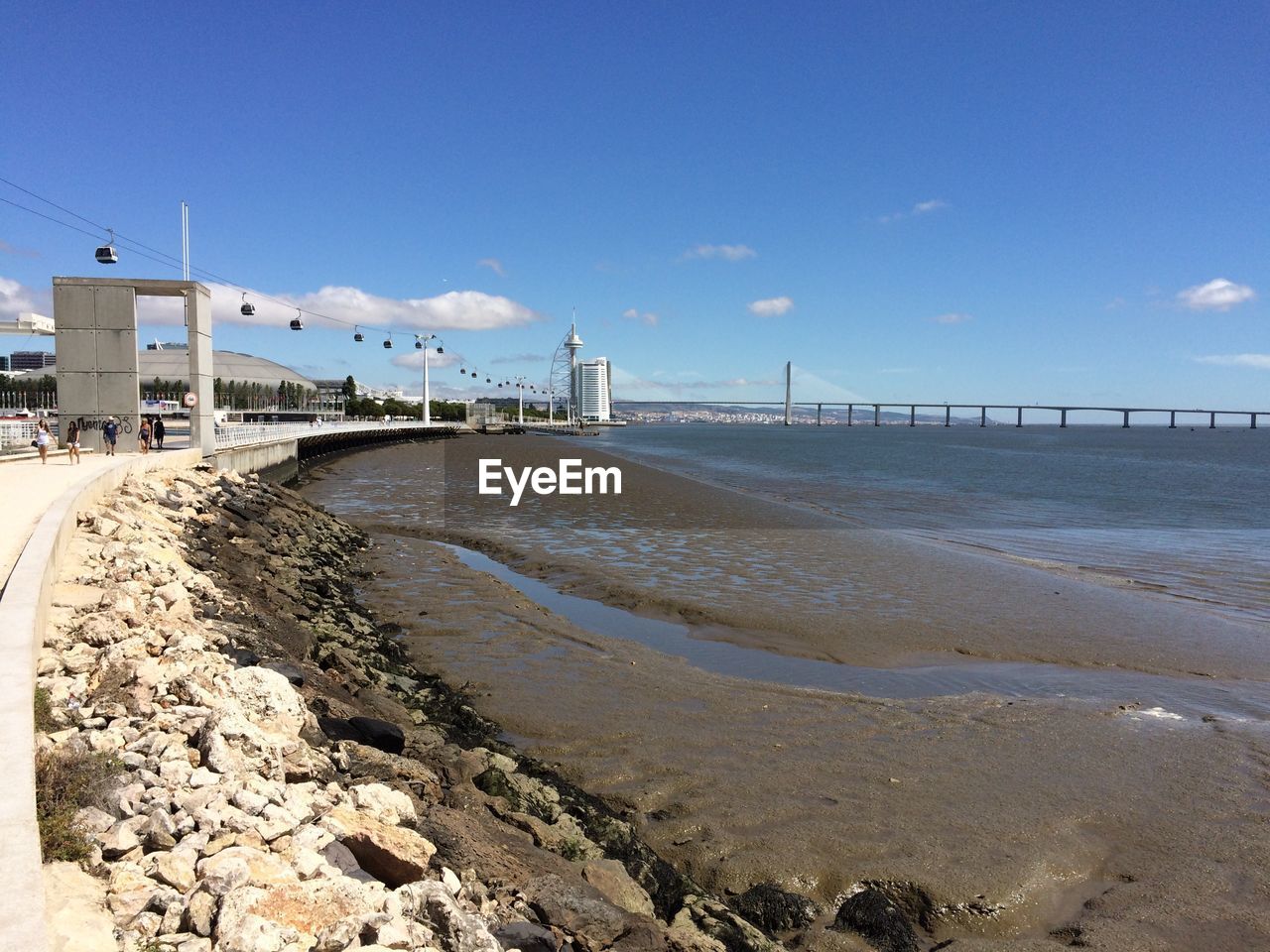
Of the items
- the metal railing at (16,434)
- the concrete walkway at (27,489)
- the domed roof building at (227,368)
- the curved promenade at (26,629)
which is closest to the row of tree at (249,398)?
the domed roof building at (227,368)

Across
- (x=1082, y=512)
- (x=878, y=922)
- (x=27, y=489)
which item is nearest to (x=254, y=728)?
(x=878, y=922)

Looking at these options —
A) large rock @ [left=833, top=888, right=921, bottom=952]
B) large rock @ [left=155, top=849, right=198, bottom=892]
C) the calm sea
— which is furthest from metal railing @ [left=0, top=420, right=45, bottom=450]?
large rock @ [left=833, top=888, right=921, bottom=952]

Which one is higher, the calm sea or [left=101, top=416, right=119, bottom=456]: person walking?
[left=101, top=416, right=119, bottom=456]: person walking

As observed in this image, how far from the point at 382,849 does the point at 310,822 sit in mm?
435

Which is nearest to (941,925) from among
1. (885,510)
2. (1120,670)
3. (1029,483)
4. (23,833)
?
(23,833)

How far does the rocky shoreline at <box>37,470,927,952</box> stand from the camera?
11.2 feet

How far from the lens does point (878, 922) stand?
5320 millimetres

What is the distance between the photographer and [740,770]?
7.48 m

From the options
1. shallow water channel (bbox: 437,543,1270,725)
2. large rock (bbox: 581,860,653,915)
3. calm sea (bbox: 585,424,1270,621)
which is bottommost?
calm sea (bbox: 585,424,1270,621)

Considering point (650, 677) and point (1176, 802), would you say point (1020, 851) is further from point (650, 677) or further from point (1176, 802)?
point (650, 677)

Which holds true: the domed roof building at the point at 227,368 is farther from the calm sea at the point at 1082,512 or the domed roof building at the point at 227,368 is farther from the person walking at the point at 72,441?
the person walking at the point at 72,441

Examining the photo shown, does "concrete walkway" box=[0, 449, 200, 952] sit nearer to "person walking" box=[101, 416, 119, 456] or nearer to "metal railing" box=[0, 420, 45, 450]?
"person walking" box=[101, 416, 119, 456]

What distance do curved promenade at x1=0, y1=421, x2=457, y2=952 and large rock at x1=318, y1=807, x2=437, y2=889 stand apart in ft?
4.32

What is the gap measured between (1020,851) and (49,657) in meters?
6.92
